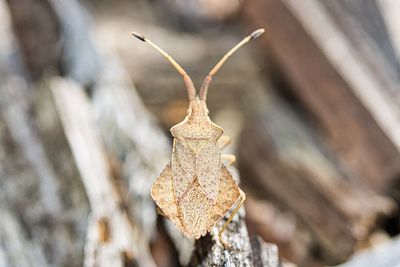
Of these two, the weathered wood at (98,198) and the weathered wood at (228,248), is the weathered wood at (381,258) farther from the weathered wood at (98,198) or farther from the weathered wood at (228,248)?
the weathered wood at (98,198)

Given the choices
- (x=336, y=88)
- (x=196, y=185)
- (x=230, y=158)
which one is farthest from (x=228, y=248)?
(x=336, y=88)

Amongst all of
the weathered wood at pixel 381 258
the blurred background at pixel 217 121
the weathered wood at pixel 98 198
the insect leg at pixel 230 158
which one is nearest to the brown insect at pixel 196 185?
the insect leg at pixel 230 158

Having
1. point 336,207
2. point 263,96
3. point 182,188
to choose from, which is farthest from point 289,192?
point 182,188

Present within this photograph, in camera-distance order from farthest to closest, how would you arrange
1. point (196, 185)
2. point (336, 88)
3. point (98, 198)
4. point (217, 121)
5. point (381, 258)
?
1. point (217, 121)
2. point (336, 88)
3. point (98, 198)
4. point (381, 258)
5. point (196, 185)

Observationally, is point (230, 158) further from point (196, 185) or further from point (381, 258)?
point (381, 258)

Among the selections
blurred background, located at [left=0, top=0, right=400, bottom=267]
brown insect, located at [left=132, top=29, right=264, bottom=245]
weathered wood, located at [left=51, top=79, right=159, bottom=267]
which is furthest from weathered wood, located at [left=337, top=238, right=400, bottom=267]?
weathered wood, located at [left=51, top=79, right=159, bottom=267]

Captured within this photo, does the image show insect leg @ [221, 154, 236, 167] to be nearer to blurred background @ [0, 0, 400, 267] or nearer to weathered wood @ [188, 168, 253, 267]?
blurred background @ [0, 0, 400, 267]

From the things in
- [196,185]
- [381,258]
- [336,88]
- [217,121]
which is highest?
[336,88]
